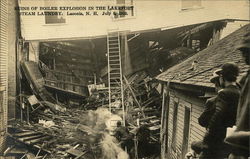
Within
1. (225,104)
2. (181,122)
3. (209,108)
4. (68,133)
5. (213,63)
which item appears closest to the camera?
(225,104)

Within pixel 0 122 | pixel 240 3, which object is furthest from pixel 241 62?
pixel 240 3

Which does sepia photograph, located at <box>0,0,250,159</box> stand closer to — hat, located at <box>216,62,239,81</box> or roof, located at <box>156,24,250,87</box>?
roof, located at <box>156,24,250,87</box>

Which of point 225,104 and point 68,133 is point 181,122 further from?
point 68,133

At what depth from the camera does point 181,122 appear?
24.9 ft

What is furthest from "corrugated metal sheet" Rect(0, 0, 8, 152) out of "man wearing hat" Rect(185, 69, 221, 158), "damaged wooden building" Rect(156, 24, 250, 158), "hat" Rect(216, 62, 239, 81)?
"hat" Rect(216, 62, 239, 81)

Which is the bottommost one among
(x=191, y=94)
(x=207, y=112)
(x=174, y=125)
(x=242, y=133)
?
(x=174, y=125)

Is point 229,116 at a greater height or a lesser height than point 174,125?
greater

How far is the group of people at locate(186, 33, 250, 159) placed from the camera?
233 cm

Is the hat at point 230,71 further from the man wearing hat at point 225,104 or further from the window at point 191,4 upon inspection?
the window at point 191,4

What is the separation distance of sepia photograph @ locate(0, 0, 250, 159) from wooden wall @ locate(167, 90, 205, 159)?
0.03m

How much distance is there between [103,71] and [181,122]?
29.9ft

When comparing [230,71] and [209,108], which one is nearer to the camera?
[230,71]

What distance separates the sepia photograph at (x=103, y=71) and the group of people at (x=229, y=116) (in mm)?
2550

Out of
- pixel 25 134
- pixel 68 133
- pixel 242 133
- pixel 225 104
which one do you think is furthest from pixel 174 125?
pixel 242 133
